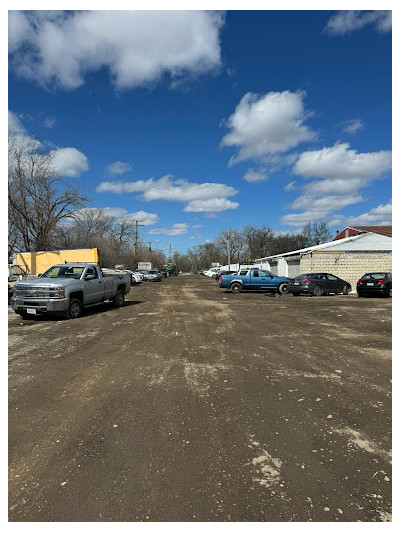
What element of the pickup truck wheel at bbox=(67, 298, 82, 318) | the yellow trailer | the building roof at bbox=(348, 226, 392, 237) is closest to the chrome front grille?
Result: the pickup truck wheel at bbox=(67, 298, 82, 318)

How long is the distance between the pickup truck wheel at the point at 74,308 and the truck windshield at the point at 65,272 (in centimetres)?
95

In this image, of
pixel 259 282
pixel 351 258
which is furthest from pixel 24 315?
pixel 351 258

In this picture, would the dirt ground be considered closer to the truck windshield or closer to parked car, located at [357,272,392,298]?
the truck windshield

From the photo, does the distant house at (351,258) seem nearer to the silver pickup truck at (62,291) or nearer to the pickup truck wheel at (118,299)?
the pickup truck wheel at (118,299)

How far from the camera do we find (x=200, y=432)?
11.4ft

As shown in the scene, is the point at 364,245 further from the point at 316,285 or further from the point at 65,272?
the point at 65,272

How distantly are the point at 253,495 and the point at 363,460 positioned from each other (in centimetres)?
119

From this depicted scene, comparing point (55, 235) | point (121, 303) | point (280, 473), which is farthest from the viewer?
point (55, 235)

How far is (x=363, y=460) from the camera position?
9.79 feet

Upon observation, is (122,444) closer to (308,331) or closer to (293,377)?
(293,377)

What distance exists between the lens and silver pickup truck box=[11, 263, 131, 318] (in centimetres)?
1041

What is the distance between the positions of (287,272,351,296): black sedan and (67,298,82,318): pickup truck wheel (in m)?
14.5

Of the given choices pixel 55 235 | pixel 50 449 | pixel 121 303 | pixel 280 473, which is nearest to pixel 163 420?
Result: pixel 50 449

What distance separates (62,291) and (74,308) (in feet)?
3.14
